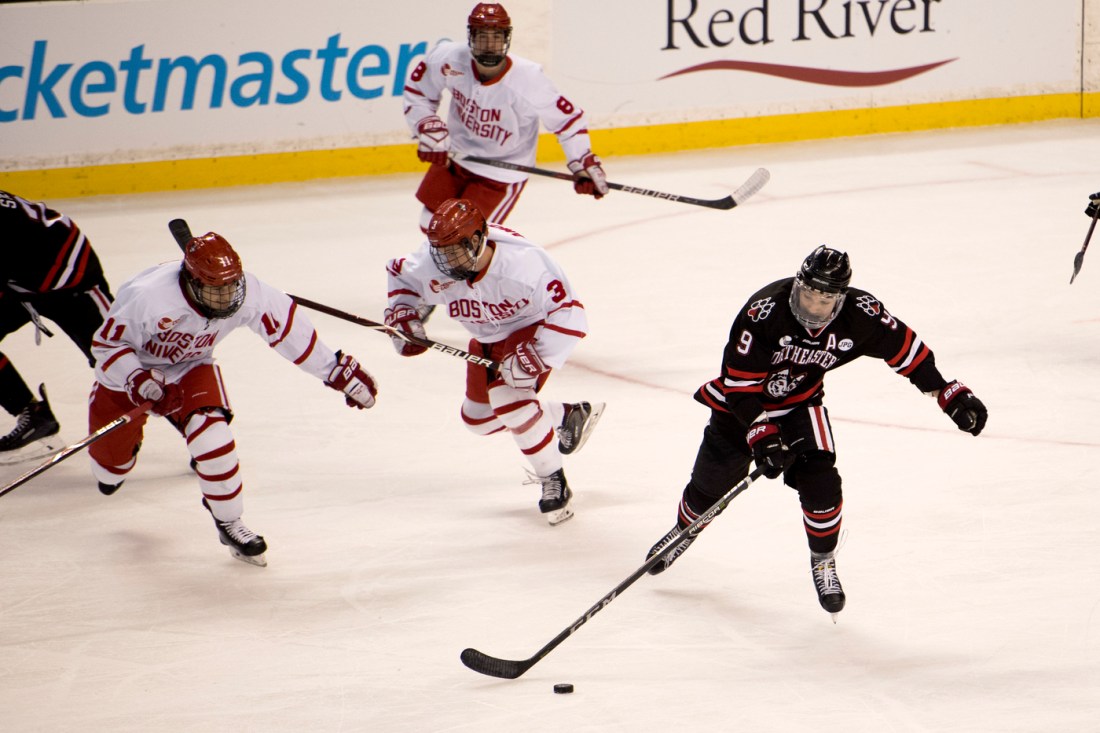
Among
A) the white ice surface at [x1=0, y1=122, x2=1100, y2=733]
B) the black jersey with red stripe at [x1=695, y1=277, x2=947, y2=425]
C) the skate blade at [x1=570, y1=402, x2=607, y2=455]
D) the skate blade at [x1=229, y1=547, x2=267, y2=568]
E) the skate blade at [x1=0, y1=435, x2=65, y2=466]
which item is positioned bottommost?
the white ice surface at [x1=0, y1=122, x2=1100, y2=733]

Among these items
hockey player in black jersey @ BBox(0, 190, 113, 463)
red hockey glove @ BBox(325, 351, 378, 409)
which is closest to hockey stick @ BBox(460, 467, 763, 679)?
red hockey glove @ BBox(325, 351, 378, 409)

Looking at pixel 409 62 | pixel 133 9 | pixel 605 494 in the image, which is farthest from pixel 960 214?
pixel 133 9

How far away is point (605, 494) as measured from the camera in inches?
163

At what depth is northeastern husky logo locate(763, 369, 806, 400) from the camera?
10.6 feet

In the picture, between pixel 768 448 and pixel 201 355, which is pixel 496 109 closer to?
pixel 201 355

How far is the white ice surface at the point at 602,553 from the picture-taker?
3.01 meters

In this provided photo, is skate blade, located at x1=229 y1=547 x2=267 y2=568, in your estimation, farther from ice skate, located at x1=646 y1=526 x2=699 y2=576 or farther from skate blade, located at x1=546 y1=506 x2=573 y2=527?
ice skate, located at x1=646 y1=526 x2=699 y2=576

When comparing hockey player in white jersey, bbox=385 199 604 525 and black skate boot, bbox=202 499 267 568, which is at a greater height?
hockey player in white jersey, bbox=385 199 604 525

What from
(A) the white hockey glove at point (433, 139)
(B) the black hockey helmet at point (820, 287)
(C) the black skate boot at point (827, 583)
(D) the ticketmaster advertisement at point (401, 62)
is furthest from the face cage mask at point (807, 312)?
(D) the ticketmaster advertisement at point (401, 62)

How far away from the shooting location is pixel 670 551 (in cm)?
334

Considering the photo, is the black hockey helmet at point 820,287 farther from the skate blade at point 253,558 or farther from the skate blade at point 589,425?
the skate blade at point 253,558

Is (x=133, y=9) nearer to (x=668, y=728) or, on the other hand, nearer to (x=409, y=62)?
(x=409, y=62)

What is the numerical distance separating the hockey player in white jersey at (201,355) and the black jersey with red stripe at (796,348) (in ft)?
3.50

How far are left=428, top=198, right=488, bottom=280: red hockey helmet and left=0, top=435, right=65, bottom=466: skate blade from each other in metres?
1.59
